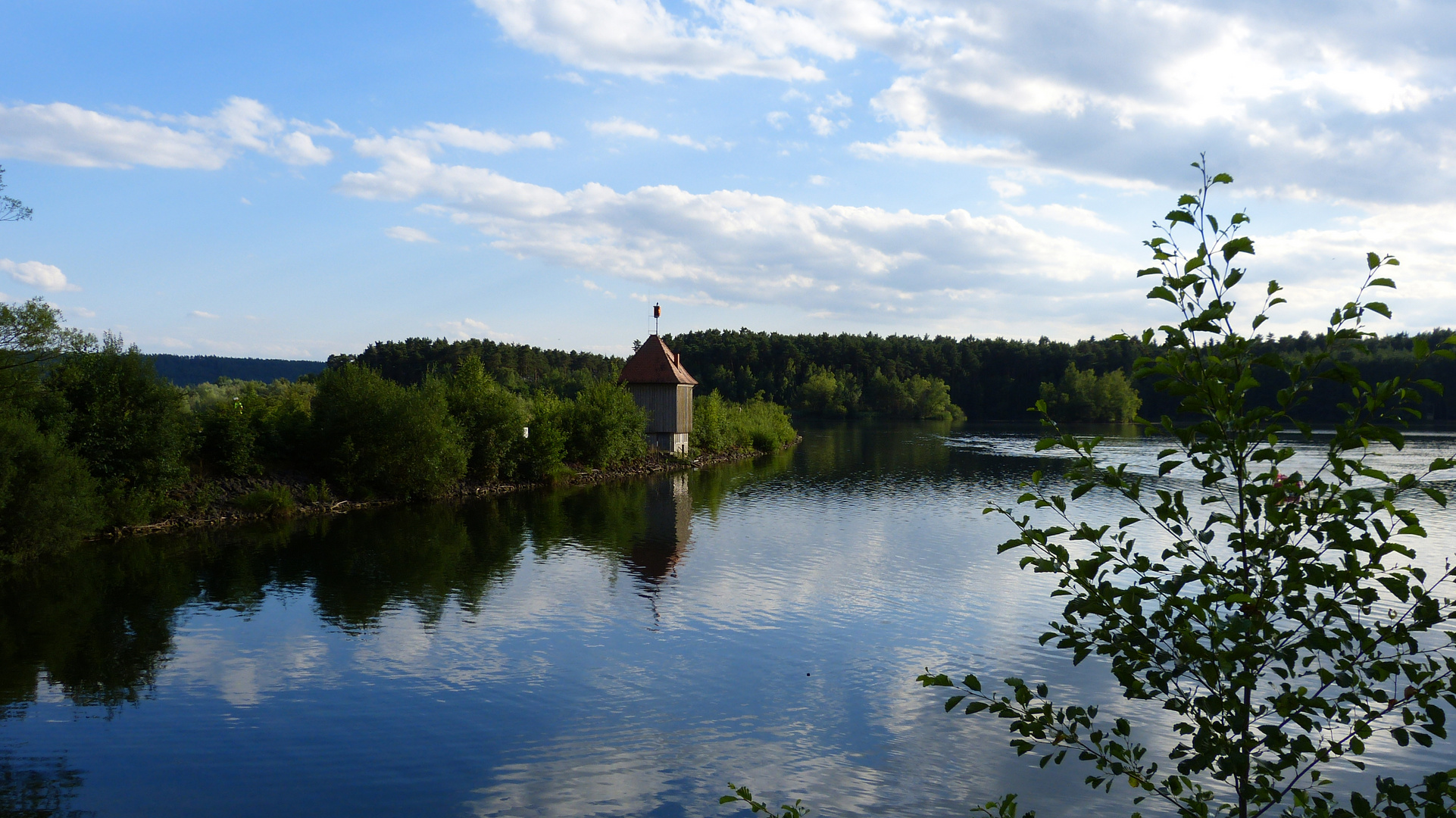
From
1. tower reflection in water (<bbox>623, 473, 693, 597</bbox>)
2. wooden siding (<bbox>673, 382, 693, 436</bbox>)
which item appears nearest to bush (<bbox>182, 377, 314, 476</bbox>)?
tower reflection in water (<bbox>623, 473, 693, 597</bbox>)

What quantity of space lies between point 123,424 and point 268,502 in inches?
183

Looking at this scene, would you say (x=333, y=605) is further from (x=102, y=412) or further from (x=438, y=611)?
(x=102, y=412)

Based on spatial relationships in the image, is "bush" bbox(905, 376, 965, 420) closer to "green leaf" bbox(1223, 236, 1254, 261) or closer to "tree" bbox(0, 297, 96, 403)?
"tree" bbox(0, 297, 96, 403)

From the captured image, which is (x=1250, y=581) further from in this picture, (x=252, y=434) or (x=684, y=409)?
(x=684, y=409)

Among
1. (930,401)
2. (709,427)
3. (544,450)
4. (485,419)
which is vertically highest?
(930,401)

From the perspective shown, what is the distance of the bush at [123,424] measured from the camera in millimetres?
20656

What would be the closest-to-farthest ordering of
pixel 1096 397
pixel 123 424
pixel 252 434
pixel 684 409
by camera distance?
pixel 123 424 < pixel 252 434 < pixel 684 409 < pixel 1096 397

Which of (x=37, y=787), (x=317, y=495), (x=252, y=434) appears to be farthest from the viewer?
(x=317, y=495)

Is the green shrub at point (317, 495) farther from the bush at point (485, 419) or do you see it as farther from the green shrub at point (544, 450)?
the green shrub at point (544, 450)

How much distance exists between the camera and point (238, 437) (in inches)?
978

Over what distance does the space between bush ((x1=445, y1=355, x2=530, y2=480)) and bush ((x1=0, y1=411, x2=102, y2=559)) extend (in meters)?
13.2

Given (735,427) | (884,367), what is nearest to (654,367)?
(735,427)

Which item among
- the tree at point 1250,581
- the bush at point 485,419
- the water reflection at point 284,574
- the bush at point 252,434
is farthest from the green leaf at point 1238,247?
the bush at point 485,419

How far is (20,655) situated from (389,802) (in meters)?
7.63
